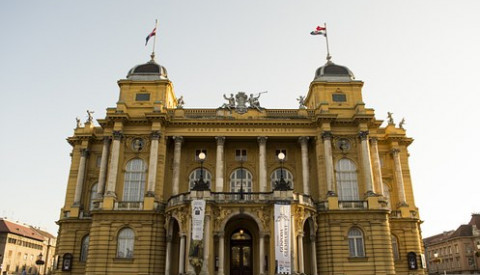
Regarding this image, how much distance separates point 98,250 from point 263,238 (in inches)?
587

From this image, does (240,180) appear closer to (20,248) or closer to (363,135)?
(363,135)

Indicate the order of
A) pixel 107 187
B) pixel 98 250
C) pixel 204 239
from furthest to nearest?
1. pixel 107 187
2. pixel 98 250
3. pixel 204 239

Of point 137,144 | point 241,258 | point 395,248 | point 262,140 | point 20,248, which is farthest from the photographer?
point 20,248

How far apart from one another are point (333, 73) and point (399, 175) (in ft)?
42.9

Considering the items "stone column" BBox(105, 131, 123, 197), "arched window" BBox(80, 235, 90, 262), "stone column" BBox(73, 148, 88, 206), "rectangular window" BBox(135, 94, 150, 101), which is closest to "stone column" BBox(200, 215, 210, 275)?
"stone column" BBox(105, 131, 123, 197)

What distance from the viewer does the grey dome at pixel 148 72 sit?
44.5 m

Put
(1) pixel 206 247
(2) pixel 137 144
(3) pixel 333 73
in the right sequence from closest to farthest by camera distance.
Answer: (1) pixel 206 247 < (2) pixel 137 144 < (3) pixel 333 73

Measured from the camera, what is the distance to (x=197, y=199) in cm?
3319

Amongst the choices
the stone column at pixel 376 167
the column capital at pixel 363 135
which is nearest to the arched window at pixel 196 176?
the column capital at pixel 363 135

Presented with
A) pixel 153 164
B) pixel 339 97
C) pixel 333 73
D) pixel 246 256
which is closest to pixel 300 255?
pixel 246 256

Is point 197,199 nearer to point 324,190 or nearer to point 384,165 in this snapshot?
point 324,190

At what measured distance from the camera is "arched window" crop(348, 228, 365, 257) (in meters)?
36.8

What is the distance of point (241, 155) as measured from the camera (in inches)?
1665

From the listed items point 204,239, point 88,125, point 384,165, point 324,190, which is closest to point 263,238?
point 204,239
